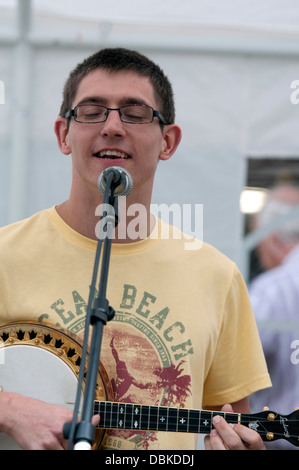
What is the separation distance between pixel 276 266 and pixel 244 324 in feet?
4.02

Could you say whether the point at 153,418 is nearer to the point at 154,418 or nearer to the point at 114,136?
the point at 154,418

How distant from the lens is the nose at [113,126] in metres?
2.55

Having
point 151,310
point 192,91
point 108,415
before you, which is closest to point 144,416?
point 108,415

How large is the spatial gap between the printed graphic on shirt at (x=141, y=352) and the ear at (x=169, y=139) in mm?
679

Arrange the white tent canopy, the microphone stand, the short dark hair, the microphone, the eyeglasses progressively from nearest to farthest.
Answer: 1. the microphone stand
2. the microphone
3. the eyeglasses
4. the short dark hair
5. the white tent canopy

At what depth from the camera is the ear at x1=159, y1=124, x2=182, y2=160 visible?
113 inches

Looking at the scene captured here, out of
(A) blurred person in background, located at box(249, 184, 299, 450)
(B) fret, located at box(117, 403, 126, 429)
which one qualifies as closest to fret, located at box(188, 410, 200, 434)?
(B) fret, located at box(117, 403, 126, 429)

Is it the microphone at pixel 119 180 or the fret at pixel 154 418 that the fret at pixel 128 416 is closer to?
the fret at pixel 154 418

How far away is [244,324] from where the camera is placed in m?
2.77

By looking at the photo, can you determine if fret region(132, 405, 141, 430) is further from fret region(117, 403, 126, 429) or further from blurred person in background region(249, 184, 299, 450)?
blurred person in background region(249, 184, 299, 450)

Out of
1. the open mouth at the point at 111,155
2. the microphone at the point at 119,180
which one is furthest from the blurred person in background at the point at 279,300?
the microphone at the point at 119,180

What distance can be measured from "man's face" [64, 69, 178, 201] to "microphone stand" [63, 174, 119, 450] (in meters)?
0.56

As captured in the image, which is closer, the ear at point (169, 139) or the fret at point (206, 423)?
the fret at point (206, 423)
